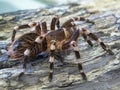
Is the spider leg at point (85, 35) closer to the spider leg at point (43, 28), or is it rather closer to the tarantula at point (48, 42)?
the tarantula at point (48, 42)

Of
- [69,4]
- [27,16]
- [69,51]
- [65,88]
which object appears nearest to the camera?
[65,88]

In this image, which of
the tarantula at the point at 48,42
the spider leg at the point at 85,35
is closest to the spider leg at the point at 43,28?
the tarantula at the point at 48,42

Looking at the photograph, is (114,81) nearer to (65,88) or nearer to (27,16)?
(65,88)

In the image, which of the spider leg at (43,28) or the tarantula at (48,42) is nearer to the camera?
the tarantula at (48,42)

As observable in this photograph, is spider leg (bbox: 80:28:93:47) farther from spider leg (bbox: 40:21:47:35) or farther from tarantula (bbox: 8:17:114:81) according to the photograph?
spider leg (bbox: 40:21:47:35)

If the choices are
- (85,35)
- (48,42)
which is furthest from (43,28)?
(85,35)

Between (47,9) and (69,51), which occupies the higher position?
(47,9)

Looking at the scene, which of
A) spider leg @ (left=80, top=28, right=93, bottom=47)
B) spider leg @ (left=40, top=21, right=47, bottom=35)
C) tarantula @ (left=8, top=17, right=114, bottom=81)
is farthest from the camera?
spider leg @ (left=40, top=21, right=47, bottom=35)


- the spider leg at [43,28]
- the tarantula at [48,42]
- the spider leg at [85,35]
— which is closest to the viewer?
the tarantula at [48,42]

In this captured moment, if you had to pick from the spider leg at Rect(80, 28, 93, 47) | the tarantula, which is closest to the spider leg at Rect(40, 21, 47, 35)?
the tarantula

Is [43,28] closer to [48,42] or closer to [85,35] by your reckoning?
[48,42]

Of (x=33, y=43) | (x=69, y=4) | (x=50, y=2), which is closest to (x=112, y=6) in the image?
(x=69, y=4)
